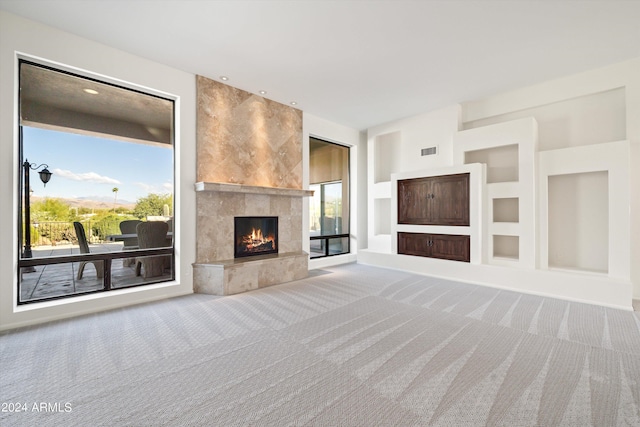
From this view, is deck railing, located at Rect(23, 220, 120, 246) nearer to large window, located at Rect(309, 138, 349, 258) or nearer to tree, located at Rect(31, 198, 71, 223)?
tree, located at Rect(31, 198, 71, 223)

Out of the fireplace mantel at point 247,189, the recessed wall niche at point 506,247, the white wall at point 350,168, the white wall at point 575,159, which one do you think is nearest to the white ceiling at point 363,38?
the white wall at point 575,159

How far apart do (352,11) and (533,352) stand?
4.19 m

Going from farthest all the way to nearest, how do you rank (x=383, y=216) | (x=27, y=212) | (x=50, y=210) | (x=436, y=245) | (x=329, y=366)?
(x=383, y=216)
(x=436, y=245)
(x=50, y=210)
(x=27, y=212)
(x=329, y=366)

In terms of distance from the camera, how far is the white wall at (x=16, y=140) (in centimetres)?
329

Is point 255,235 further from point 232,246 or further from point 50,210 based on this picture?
point 50,210

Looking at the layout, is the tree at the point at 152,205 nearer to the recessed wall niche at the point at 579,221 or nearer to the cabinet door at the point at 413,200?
the cabinet door at the point at 413,200

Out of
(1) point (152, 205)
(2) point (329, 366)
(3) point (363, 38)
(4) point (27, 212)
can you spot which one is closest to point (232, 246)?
(1) point (152, 205)

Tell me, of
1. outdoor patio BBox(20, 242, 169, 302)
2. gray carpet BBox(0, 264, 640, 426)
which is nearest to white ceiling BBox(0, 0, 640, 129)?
outdoor patio BBox(20, 242, 169, 302)

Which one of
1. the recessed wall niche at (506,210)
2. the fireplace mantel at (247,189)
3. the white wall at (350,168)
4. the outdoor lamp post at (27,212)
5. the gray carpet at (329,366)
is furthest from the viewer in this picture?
the white wall at (350,168)

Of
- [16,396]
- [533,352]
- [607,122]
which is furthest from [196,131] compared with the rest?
[607,122]

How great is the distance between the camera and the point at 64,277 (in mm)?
3812

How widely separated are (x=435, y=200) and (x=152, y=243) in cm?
570

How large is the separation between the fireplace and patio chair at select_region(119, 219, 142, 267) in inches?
62.9

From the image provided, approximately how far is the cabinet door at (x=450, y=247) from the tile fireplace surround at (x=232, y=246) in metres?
2.90
